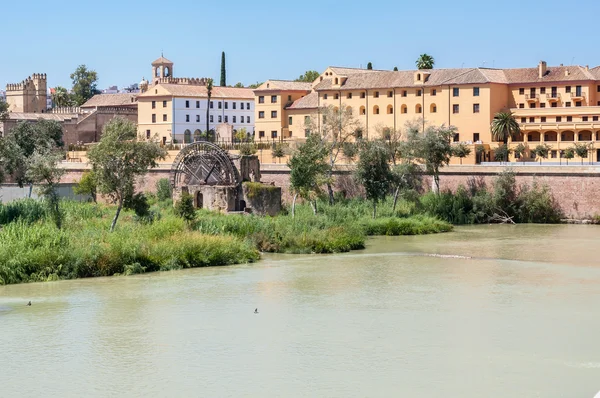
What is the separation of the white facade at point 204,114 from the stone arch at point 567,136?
102ft

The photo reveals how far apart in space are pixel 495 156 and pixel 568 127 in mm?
5167

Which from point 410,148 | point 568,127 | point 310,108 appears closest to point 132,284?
point 410,148

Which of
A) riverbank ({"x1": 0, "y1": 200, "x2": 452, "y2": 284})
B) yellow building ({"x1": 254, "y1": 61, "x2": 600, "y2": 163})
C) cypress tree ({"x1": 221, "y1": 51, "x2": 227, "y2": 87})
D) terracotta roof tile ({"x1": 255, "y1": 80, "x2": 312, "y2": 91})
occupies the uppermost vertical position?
cypress tree ({"x1": 221, "y1": 51, "x2": 227, "y2": 87})

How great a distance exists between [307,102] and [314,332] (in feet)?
176

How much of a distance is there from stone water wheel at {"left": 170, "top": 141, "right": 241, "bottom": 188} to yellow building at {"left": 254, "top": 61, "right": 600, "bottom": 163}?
12388mm

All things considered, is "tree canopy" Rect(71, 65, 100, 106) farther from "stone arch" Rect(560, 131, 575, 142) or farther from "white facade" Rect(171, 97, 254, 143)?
"stone arch" Rect(560, 131, 575, 142)

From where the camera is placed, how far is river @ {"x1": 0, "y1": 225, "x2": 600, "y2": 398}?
733 inches

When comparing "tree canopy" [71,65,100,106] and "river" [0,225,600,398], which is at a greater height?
"tree canopy" [71,65,100,106]

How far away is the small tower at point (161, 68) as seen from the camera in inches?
3996

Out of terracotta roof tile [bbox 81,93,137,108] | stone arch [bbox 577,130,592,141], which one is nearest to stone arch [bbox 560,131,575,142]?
stone arch [bbox 577,130,592,141]

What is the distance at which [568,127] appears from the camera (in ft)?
197

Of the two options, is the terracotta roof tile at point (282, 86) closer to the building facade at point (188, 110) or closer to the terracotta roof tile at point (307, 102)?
the terracotta roof tile at point (307, 102)

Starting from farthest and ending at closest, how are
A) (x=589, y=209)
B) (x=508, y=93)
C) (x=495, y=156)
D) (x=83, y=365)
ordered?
1. (x=508, y=93)
2. (x=495, y=156)
3. (x=589, y=209)
4. (x=83, y=365)

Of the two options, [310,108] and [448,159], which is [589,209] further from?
[310,108]
